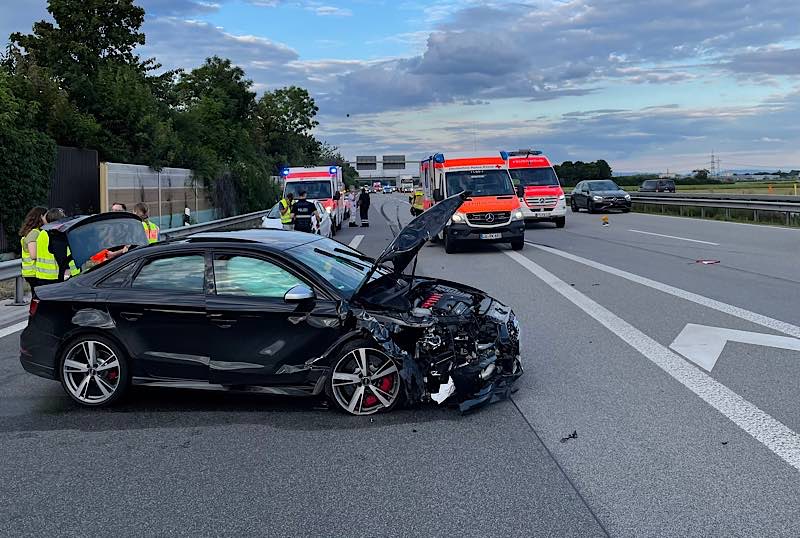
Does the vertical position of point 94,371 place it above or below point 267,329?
below

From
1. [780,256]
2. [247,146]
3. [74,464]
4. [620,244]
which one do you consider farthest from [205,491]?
[247,146]

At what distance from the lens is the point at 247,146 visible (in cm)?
4903

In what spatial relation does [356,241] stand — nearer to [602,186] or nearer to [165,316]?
[602,186]

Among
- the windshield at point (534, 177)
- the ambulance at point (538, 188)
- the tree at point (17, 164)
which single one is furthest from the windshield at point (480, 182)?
the tree at point (17, 164)

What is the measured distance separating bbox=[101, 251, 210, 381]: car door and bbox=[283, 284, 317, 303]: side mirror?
2.52 feet

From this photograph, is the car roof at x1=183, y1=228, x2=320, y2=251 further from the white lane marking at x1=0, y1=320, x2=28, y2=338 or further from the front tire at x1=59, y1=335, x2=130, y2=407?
the white lane marking at x1=0, y1=320, x2=28, y2=338

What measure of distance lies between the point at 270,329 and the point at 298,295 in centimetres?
39

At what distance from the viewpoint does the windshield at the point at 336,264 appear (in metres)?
6.57

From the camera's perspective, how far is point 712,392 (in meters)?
6.42

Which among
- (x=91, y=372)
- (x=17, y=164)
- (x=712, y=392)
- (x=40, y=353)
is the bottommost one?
(x=712, y=392)

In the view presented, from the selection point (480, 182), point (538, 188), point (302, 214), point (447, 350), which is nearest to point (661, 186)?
point (538, 188)

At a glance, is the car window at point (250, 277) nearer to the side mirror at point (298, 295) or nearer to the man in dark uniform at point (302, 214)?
the side mirror at point (298, 295)

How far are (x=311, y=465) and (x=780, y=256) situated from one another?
581 inches

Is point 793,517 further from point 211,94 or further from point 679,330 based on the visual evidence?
point 211,94
